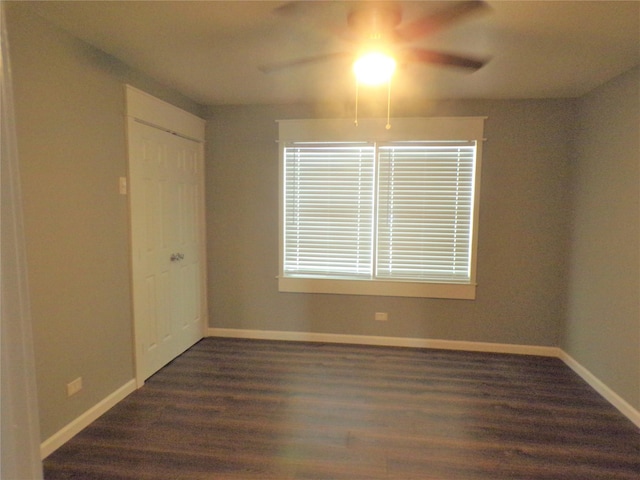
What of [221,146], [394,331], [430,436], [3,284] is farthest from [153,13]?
[394,331]

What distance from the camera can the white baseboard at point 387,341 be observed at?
11.9 ft

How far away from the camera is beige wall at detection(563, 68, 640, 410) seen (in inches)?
101

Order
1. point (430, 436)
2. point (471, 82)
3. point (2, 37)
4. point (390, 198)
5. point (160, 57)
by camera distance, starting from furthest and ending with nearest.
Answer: point (390, 198), point (471, 82), point (160, 57), point (430, 436), point (2, 37)

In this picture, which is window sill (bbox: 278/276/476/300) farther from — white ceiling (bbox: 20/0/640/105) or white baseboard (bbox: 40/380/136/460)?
white ceiling (bbox: 20/0/640/105)

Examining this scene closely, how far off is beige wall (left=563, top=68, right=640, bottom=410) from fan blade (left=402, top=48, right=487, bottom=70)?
1.58m

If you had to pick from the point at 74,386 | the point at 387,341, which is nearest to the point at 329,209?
the point at 387,341

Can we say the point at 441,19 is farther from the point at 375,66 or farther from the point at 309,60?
the point at 309,60

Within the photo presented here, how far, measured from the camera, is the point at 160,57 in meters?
2.56

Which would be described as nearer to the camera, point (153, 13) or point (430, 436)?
point (153, 13)

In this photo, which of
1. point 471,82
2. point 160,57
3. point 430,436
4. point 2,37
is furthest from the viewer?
point 471,82

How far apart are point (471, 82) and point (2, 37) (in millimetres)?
3018

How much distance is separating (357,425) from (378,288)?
1.57 m

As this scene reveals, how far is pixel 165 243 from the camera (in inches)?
127

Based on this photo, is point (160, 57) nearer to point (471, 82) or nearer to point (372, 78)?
point (372, 78)
